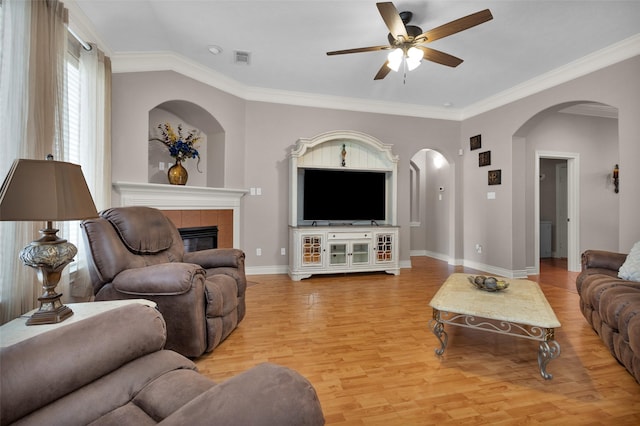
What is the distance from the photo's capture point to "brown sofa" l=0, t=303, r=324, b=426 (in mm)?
577

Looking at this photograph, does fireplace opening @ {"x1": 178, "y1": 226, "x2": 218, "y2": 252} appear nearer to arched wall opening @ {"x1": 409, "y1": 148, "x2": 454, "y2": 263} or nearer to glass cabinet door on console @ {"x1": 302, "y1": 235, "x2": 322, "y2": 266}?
glass cabinet door on console @ {"x1": 302, "y1": 235, "x2": 322, "y2": 266}

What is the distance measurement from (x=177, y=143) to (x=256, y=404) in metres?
3.85

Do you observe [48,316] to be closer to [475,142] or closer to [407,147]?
[407,147]

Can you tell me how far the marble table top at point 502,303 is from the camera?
178 cm

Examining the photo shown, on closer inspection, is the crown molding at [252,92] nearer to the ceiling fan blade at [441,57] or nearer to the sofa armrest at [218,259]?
the ceiling fan blade at [441,57]

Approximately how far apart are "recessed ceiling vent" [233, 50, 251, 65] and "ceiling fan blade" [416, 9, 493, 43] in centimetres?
204

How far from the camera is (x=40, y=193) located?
1.22 m

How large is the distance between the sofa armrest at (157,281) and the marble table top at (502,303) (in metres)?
Answer: 1.62

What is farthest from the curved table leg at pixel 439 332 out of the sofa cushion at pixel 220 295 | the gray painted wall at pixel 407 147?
the gray painted wall at pixel 407 147

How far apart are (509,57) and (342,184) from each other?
Answer: 2586 millimetres

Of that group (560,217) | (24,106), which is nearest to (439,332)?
(24,106)

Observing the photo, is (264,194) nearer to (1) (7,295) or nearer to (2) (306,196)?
(2) (306,196)

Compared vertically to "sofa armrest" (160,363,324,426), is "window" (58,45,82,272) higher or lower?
higher

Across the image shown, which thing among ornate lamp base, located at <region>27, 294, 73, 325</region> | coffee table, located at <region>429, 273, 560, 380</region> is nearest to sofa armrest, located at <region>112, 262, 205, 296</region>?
ornate lamp base, located at <region>27, 294, 73, 325</region>
